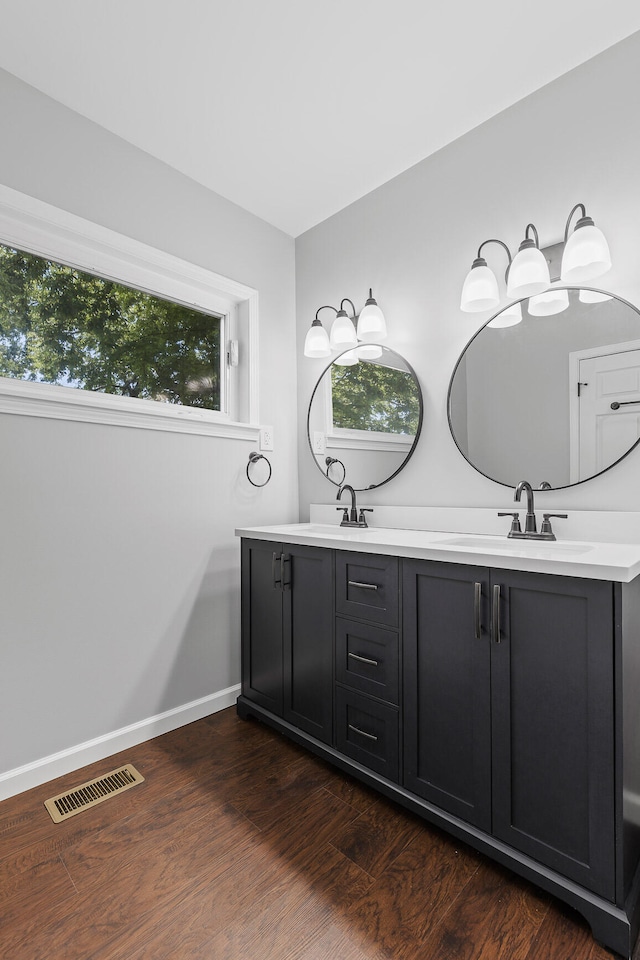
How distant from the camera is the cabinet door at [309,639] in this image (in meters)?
1.77

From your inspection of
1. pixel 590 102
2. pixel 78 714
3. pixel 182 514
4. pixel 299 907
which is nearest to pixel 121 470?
pixel 182 514

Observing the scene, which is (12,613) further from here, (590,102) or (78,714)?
(590,102)

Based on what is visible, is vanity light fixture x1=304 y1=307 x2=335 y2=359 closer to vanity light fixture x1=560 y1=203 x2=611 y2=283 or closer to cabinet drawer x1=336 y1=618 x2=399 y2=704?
vanity light fixture x1=560 y1=203 x2=611 y2=283

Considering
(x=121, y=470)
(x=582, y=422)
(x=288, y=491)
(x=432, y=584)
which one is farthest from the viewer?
(x=288, y=491)

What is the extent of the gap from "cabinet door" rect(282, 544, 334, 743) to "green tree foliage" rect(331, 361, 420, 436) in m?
0.73

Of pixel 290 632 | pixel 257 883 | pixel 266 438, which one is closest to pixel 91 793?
pixel 257 883

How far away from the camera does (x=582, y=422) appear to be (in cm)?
164

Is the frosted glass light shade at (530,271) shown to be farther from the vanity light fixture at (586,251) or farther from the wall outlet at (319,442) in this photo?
the wall outlet at (319,442)

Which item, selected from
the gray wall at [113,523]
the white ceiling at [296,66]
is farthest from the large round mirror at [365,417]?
the white ceiling at [296,66]

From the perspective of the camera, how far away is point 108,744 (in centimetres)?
189

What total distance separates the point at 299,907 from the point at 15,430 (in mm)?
1654

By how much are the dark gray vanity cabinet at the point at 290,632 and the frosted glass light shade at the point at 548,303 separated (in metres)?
1.14

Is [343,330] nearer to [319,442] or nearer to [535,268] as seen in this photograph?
[319,442]

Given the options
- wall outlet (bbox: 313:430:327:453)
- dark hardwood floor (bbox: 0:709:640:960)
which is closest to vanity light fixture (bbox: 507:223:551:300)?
wall outlet (bbox: 313:430:327:453)
